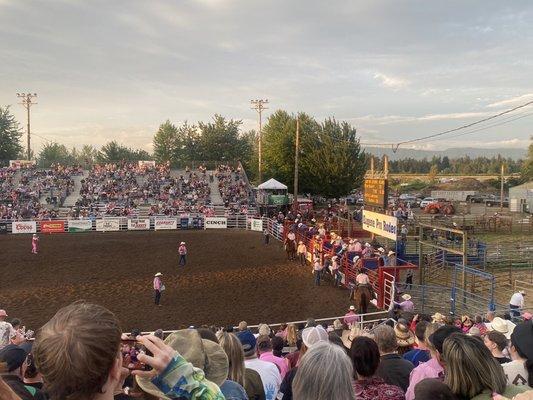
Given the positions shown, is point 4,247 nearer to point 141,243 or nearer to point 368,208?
point 141,243

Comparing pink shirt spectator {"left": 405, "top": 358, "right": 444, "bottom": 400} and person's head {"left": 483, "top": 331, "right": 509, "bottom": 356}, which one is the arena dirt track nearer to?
person's head {"left": 483, "top": 331, "right": 509, "bottom": 356}

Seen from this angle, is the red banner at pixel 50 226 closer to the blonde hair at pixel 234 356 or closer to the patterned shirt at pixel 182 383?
the blonde hair at pixel 234 356

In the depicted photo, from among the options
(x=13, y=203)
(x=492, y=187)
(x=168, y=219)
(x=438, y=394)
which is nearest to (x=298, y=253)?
(x=168, y=219)

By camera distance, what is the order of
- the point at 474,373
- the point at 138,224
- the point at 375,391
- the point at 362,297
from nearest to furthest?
the point at 474,373, the point at 375,391, the point at 362,297, the point at 138,224

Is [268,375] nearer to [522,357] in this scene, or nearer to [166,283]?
[522,357]

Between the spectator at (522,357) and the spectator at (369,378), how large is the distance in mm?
1080

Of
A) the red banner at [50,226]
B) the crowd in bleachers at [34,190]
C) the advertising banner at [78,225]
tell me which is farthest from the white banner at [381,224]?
the crowd in bleachers at [34,190]

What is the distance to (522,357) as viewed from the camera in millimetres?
3590

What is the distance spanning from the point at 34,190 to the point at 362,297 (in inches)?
1418

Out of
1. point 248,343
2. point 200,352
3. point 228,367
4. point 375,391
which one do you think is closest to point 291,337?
point 248,343

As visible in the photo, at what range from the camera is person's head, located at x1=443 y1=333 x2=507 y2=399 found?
118 inches

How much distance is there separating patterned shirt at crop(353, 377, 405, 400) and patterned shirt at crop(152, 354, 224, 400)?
150 centimetres

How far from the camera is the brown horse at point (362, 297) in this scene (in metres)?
14.5

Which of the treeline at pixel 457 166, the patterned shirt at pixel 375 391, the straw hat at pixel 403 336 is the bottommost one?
the straw hat at pixel 403 336
